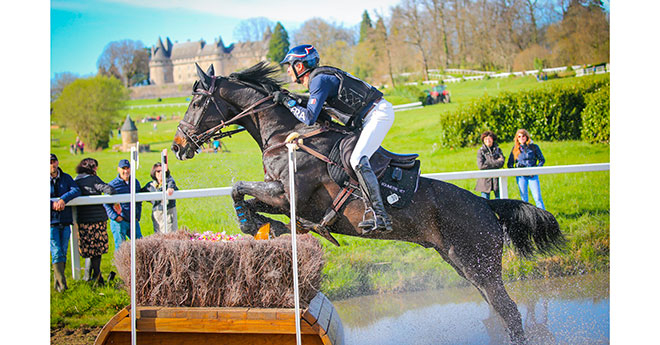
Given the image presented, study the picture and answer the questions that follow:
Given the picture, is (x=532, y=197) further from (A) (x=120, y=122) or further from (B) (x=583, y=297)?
(A) (x=120, y=122)

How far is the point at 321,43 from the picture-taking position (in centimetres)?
575

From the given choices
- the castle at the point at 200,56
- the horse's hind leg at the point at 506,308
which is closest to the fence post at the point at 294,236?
the horse's hind leg at the point at 506,308

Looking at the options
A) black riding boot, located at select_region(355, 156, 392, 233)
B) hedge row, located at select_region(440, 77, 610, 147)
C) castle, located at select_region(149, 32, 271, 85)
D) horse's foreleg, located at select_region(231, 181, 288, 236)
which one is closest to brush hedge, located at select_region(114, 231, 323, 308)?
horse's foreleg, located at select_region(231, 181, 288, 236)

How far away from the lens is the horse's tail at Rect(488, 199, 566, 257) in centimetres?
345

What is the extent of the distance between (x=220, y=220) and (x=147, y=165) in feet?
3.36

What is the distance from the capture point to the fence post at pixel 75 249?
15.5 ft

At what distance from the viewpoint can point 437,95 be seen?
6270mm

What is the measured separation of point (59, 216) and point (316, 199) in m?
2.63

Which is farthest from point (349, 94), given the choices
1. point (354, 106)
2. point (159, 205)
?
point (159, 205)

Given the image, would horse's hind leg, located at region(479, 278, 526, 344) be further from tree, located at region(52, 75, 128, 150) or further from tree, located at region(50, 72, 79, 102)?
tree, located at region(50, 72, 79, 102)

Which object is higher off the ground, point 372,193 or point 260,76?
point 260,76

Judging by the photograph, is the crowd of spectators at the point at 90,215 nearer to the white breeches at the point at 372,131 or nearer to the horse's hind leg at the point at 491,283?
the white breeches at the point at 372,131

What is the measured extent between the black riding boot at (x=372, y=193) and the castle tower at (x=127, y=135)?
11.7 feet

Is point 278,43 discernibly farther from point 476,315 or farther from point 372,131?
point 476,315
